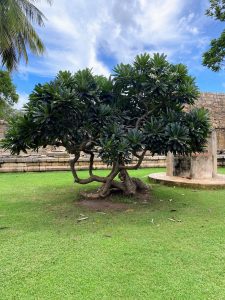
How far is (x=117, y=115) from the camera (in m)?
4.70

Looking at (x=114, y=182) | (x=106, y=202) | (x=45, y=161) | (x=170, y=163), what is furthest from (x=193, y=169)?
(x=45, y=161)

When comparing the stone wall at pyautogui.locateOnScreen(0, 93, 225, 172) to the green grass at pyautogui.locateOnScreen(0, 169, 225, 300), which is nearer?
the green grass at pyautogui.locateOnScreen(0, 169, 225, 300)

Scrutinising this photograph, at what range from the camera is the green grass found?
2.12 metres

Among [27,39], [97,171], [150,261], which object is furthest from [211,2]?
[150,261]

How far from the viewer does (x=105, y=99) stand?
194 inches

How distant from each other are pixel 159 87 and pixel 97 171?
632cm

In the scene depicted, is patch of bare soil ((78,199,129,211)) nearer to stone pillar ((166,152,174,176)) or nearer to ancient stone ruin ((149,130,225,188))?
ancient stone ruin ((149,130,225,188))

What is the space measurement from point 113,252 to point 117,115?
2.56 m

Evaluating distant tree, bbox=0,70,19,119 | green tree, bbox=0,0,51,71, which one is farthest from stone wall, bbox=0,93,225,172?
distant tree, bbox=0,70,19,119

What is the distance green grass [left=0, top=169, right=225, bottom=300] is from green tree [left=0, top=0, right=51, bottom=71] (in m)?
9.06

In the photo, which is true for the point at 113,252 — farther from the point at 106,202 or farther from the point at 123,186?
the point at 123,186

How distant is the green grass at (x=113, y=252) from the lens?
6.94 feet

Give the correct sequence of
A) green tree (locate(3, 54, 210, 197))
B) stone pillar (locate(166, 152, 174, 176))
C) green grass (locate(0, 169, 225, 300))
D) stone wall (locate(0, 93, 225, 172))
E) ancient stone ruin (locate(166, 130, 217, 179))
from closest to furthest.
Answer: green grass (locate(0, 169, 225, 300)) → green tree (locate(3, 54, 210, 197)) → ancient stone ruin (locate(166, 130, 217, 179)) → stone pillar (locate(166, 152, 174, 176)) → stone wall (locate(0, 93, 225, 172))

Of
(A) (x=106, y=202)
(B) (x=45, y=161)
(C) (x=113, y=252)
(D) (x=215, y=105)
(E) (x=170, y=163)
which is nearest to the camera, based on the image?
(C) (x=113, y=252)
